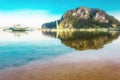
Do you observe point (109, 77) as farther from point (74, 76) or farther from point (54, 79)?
point (54, 79)

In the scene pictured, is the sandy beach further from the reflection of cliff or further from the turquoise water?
the reflection of cliff

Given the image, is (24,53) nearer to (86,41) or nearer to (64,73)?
(64,73)

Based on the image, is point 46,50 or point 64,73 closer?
point 64,73

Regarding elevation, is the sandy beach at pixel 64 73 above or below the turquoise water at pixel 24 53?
above

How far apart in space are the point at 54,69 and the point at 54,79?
4.67 metres

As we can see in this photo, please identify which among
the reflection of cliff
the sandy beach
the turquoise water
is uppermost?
the sandy beach

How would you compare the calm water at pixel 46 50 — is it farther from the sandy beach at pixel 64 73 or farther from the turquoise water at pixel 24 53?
the sandy beach at pixel 64 73

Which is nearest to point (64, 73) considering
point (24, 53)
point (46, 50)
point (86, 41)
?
point (24, 53)

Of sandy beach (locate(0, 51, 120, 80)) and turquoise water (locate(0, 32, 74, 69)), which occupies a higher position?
sandy beach (locate(0, 51, 120, 80))

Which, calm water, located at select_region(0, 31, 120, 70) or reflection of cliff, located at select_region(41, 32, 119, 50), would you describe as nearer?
calm water, located at select_region(0, 31, 120, 70)

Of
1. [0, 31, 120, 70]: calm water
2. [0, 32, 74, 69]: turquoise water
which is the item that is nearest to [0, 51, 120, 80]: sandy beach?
[0, 31, 120, 70]: calm water

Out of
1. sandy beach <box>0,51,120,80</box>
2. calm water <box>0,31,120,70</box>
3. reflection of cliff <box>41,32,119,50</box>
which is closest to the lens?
sandy beach <box>0,51,120,80</box>

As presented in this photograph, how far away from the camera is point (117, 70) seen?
25047mm

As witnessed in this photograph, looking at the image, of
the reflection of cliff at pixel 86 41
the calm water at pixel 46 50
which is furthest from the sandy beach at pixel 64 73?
the reflection of cliff at pixel 86 41
